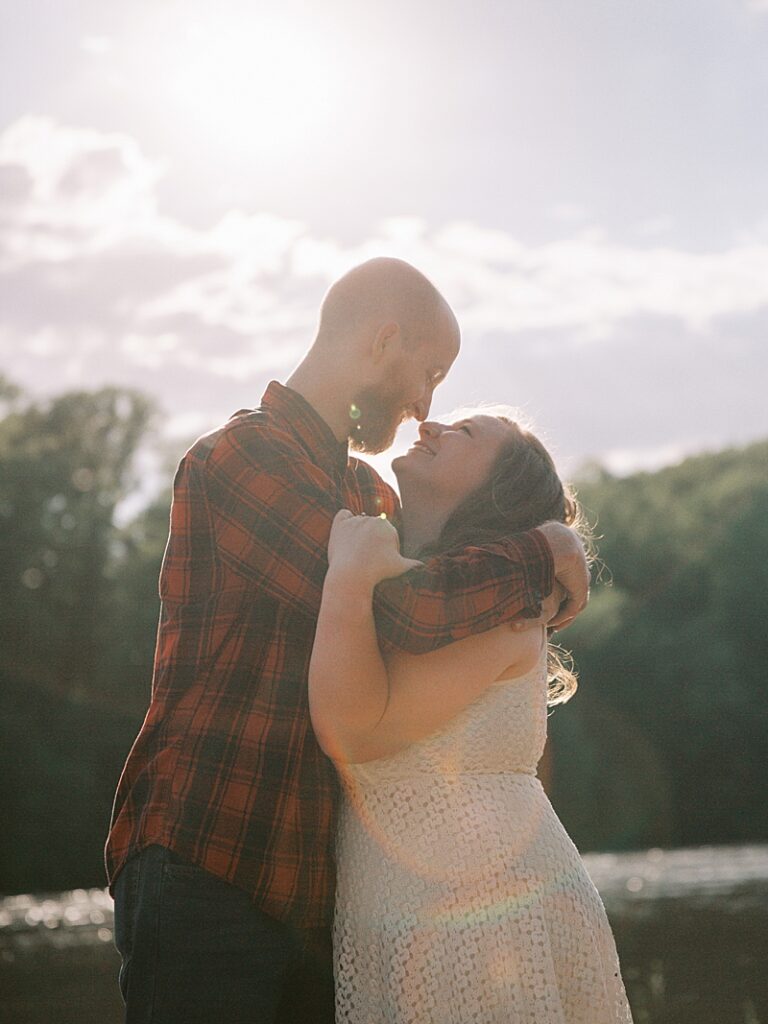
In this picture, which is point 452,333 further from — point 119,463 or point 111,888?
point 119,463

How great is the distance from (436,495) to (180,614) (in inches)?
32.2

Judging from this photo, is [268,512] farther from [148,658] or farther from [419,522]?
[148,658]

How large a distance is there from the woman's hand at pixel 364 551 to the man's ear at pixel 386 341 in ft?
2.19

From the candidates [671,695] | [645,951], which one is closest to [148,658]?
[671,695]

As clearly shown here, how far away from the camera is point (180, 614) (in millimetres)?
3035

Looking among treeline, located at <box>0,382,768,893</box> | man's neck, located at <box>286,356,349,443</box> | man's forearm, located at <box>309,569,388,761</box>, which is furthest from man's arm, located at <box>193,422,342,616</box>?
treeline, located at <box>0,382,768,893</box>

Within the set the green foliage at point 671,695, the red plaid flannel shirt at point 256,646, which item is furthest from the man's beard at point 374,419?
the green foliage at point 671,695

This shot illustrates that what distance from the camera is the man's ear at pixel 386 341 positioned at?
344cm

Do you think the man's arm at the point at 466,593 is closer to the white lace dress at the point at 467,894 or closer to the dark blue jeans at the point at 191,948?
the white lace dress at the point at 467,894

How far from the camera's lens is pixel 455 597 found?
2.84 meters

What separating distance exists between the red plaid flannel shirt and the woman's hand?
0.04 m

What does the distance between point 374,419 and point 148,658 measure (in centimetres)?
2771

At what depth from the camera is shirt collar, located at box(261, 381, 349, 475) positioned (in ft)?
10.6

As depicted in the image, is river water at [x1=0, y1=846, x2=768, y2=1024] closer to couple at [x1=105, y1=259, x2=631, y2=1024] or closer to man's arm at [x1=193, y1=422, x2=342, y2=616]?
couple at [x1=105, y1=259, x2=631, y2=1024]
